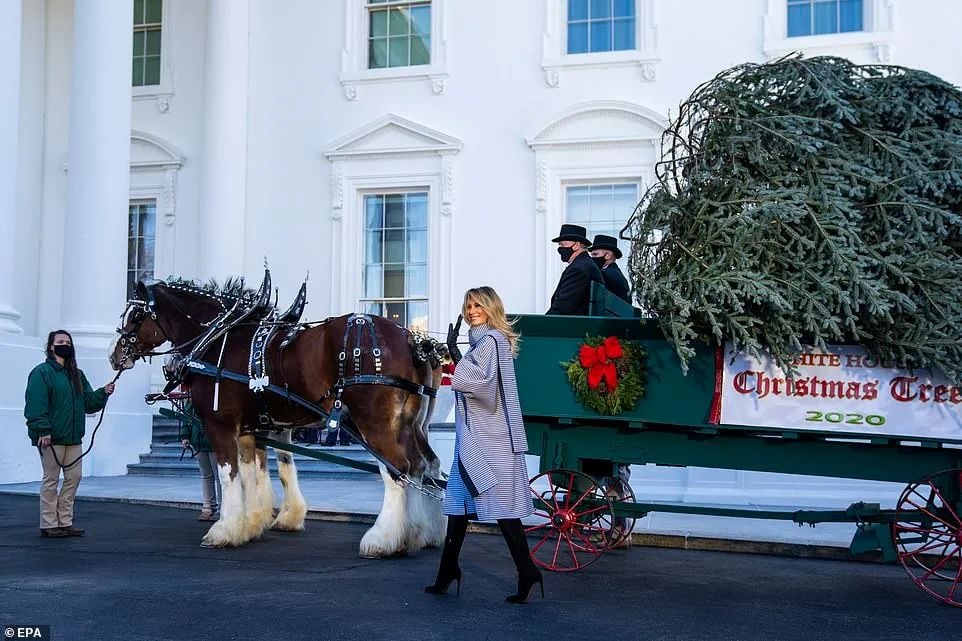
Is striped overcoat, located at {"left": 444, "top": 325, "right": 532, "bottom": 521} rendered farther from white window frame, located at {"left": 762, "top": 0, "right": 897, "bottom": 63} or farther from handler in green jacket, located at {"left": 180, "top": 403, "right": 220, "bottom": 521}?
white window frame, located at {"left": 762, "top": 0, "right": 897, "bottom": 63}

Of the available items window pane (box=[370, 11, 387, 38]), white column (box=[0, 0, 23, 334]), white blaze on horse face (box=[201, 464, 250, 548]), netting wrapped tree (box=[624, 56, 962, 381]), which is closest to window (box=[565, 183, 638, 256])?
window pane (box=[370, 11, 387, 38])

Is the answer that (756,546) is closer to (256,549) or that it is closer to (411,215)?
(256,549)

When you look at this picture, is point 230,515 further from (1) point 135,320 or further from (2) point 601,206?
(2) point 601,206

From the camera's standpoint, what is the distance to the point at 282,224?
1644cm

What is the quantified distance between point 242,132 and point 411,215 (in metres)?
2.88

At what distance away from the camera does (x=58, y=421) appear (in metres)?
9.33

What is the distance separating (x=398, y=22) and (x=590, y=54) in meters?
3.12

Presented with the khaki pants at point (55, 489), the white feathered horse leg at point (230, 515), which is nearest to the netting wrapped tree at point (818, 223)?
the white feathered horse leg at point (230, 515)

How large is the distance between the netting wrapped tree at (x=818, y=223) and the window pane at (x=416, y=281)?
9239mm

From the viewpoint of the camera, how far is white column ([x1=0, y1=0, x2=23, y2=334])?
13766 mm

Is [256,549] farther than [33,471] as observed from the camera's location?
No

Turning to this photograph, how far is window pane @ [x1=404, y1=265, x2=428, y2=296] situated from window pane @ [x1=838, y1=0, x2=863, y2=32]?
6.68 meters

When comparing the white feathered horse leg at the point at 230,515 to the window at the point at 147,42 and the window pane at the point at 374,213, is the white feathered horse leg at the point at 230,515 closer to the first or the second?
the window pane at the point at 374,213

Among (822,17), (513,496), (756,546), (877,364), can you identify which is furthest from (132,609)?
(822,17)
